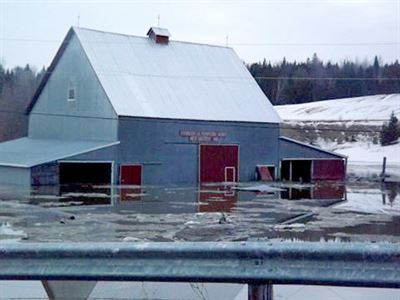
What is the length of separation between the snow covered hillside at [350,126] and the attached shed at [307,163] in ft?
72.2

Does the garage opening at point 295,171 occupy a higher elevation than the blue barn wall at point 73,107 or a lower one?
lower

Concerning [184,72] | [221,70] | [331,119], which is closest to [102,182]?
[184,72]

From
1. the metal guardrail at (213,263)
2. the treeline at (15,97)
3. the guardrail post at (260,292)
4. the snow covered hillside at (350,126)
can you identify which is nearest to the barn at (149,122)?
the treeline at (15,97)

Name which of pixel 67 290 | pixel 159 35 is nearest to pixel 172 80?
pixel 159 35

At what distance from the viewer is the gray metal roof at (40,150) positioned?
4207cm

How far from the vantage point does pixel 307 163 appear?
53.9 m

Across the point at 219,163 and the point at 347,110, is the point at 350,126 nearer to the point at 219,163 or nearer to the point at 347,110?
the point at 347,110

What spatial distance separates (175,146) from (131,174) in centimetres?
386

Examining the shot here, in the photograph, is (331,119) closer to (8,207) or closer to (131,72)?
(131,72)

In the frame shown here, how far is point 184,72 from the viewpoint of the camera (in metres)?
51.5

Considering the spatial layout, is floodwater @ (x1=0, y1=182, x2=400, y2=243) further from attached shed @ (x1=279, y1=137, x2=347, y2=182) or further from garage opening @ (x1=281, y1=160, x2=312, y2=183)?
garage opening @ (x1=281, y1=160, x2=312, y2=183)

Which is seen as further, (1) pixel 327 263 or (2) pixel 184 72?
(2) pixel 184 72

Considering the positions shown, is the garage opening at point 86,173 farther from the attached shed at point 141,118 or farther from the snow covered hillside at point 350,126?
the snow covered hillside at point 350,126

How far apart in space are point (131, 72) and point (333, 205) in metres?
21.1
